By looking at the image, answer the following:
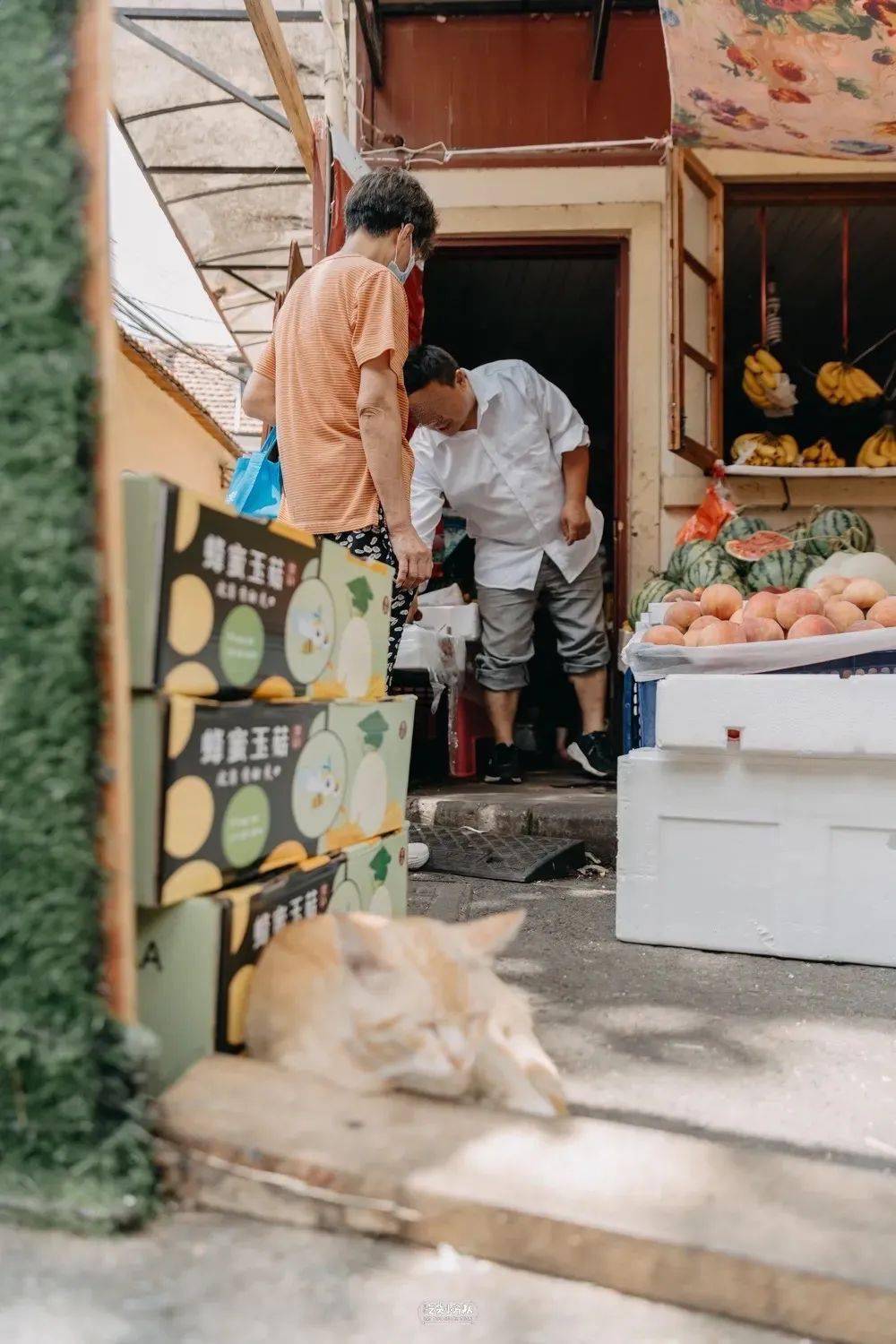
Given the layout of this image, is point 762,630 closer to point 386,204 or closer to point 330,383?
point 330,383

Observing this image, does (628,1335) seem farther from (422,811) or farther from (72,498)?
(422,811)

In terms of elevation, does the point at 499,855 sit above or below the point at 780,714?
below

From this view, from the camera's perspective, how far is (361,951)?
1339 millimetres

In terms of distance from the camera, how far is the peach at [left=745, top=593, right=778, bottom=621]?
9.02 feet

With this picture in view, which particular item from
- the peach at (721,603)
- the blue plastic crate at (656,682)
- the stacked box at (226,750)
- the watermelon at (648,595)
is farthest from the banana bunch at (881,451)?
the stacked box at (226,750)

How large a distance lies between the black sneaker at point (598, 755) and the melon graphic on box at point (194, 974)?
11.1ft

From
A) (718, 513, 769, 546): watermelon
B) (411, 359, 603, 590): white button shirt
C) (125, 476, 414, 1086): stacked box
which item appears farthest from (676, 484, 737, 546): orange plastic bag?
(125, 476, 414, 1086): stacked box

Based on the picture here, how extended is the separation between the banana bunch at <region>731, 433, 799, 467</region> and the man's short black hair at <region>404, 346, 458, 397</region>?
6.39ft

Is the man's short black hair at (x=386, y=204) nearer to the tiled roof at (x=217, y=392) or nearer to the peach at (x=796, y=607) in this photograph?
the peach at (x=796, y=607)

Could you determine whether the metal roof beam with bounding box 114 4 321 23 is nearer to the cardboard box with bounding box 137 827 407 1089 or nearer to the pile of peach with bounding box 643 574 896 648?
the pile of peach with bounding box 643 574 896 648

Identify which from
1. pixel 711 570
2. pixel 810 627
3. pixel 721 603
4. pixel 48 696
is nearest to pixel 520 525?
pixel 711 570

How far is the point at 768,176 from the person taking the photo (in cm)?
507

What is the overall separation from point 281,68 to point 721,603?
8.98ft

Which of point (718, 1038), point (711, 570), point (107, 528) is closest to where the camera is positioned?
point (107, 528)
